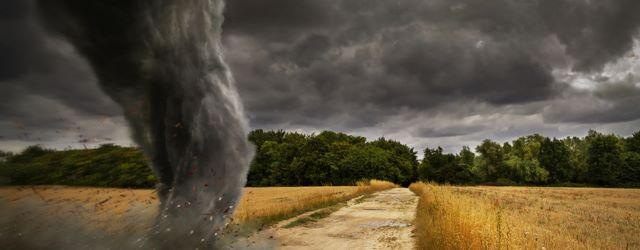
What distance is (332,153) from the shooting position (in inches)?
3807

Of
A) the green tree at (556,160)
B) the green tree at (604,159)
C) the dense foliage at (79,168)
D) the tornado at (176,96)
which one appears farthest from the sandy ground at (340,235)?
the green tree at (556,160)

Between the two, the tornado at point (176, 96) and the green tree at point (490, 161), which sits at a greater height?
the green tree at point (490, 161)

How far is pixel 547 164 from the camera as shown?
111938mm

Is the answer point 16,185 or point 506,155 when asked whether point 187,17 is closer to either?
point 16,185

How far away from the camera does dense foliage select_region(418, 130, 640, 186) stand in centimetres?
9706

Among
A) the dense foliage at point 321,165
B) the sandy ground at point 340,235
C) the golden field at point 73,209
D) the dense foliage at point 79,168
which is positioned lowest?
the sandy ground at point 340,235

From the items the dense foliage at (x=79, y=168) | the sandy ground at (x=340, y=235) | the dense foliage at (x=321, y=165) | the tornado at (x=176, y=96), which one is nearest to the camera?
the dense foliage at (x=79, y=168)

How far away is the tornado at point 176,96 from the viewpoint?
6.26 metres

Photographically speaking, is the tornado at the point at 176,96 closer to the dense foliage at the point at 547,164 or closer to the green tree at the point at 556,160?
the dense foliage at the point at 547,164

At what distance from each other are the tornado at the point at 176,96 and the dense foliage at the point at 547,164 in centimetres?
10781

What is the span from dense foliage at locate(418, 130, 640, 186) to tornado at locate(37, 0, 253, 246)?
108 meters

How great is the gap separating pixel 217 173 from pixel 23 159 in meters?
3.31

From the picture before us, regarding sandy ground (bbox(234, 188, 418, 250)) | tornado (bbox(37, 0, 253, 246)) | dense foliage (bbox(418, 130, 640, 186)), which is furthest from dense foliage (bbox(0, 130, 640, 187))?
tornado (bbox(37, 0, 253, 246))

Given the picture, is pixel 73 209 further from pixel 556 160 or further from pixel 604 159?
pixel 556 160
